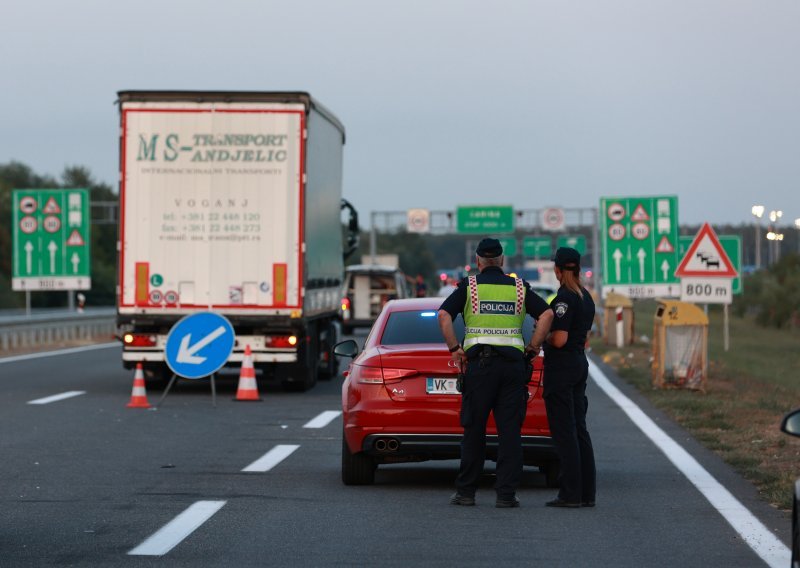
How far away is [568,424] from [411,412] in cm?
119

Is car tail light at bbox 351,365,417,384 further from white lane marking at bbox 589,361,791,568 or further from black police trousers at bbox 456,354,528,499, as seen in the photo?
white lane marking at bbox 589,361,791,568

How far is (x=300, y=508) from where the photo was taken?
33.9ft

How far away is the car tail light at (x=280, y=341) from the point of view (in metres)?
21.9

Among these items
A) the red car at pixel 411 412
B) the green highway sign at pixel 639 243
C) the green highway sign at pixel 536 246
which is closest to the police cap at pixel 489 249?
the red car at pixel 411 412

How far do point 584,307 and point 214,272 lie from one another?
38.1 ft

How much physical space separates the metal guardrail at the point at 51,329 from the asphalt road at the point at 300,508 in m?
21.1

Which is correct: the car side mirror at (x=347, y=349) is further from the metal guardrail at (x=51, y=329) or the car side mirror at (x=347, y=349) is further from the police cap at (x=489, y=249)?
the metal guardrail at (x=51, y=329)

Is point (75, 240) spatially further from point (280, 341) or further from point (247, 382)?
point (247, 382)

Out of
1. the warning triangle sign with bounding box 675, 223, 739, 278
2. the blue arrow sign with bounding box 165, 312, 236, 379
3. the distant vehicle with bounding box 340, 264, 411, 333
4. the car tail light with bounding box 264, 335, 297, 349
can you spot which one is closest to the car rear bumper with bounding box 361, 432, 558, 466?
the blue arrow sign with bounding box 165, 312, 236, 379

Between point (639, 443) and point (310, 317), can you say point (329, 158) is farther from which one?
point (639, 443)

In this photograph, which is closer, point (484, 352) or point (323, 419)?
point (484, 352)

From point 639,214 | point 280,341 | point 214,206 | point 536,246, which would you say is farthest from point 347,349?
point 536,246

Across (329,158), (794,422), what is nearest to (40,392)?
(329,158)

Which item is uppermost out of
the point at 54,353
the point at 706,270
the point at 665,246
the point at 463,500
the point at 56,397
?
the point at 665,246
